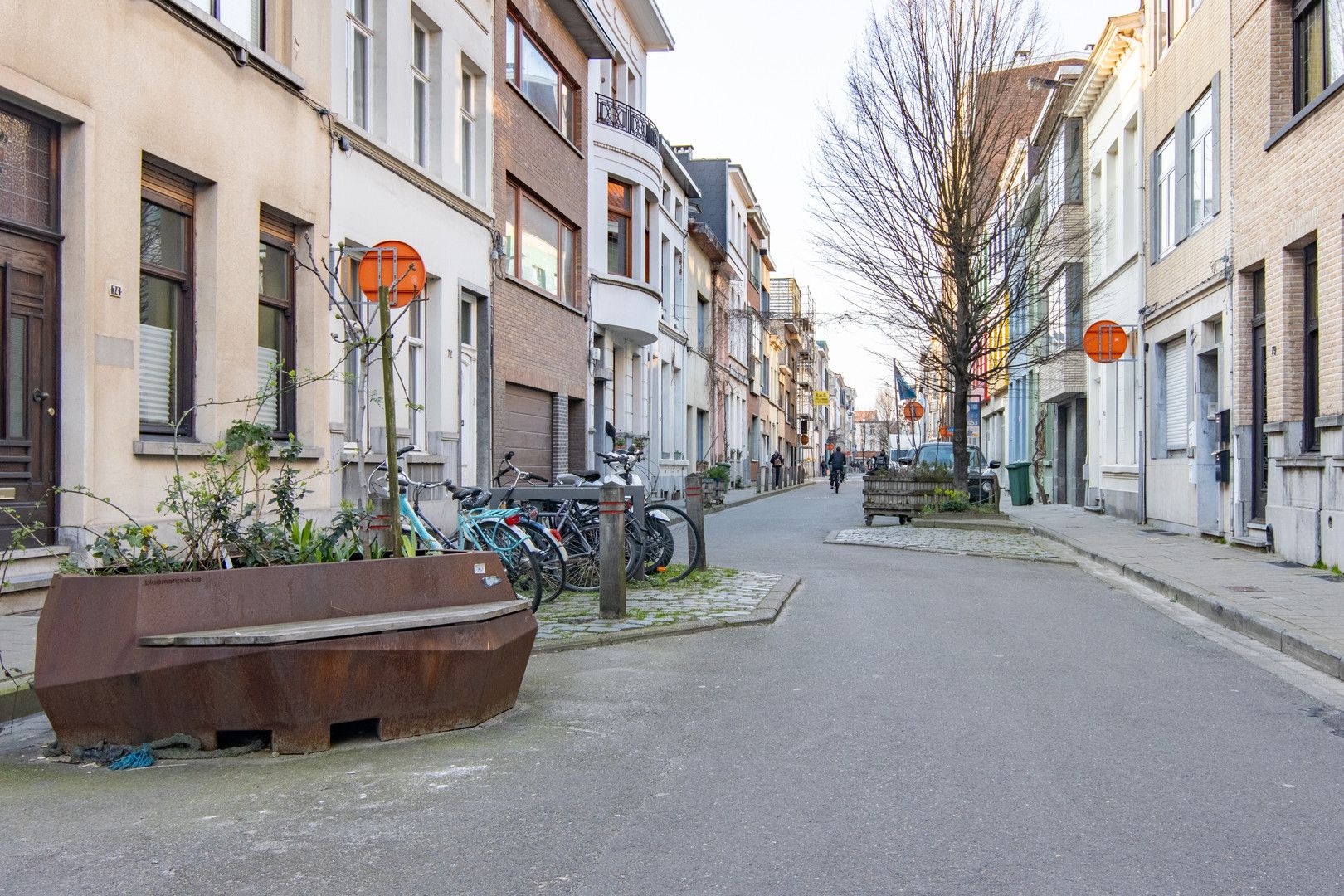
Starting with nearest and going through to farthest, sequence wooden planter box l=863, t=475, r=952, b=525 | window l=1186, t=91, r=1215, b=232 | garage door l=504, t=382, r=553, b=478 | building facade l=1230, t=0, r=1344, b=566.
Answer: building facade l=1230, t=0, r=1344, b=566
window l=1186, t=91, r=1215, b=232
garage door l=504, t=382, r=553, b=478
wooden planter box l=863, t=475, r=952, b=525

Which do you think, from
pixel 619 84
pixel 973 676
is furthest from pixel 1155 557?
pixel 619 84

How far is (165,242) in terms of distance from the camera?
10.1 metres

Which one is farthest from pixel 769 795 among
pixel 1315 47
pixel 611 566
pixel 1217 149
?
pixel 1217 149

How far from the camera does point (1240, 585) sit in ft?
35.4

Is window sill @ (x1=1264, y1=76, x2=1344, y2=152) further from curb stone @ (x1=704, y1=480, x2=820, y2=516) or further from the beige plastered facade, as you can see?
curb stone @ (x1=704, y1=480, x2=820, y2=516)

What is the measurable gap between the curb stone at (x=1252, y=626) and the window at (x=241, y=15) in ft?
32.2

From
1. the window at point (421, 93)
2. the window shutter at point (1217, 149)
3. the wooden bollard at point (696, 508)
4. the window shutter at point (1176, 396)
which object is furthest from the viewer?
the window shutter at point (1176, 396)

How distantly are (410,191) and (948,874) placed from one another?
12551 millimetres

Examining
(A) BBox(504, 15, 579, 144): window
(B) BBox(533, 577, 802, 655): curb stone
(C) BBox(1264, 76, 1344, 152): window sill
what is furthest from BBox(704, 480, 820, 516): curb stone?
(B) BBox(533, 577, 802, 655): curb stone

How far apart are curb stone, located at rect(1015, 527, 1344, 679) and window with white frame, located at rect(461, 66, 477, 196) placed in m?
10.3

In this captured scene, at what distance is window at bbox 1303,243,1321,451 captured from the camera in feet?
42.7

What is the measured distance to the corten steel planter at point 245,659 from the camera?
4879 millimetres

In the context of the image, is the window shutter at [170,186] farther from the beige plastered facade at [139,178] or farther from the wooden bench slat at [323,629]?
the wooden bench slat at [323,629]

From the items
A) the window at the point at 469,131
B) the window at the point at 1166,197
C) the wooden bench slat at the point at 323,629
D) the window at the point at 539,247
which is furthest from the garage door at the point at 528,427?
the wooden bench slat at the point at 323,629
